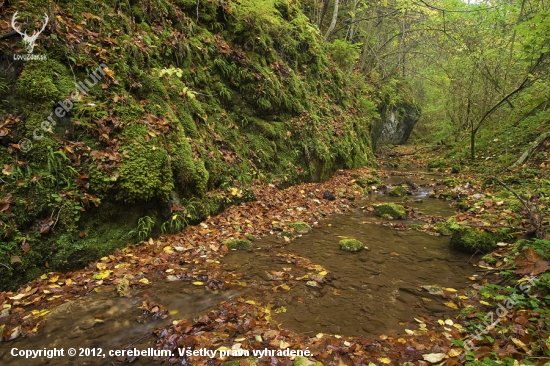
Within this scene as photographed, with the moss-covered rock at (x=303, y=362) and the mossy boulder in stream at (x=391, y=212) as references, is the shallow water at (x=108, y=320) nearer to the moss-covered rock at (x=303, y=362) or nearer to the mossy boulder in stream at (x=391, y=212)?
the moss-covered rock at (x=303, y=362)

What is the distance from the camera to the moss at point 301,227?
20.9 feet

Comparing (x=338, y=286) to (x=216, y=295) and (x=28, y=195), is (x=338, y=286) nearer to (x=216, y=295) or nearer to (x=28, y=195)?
(x=216, y=295)

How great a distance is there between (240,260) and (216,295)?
108 centimetres

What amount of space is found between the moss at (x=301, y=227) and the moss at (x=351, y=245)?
3.13 feet

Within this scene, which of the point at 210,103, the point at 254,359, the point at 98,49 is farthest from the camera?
the point at 210,103

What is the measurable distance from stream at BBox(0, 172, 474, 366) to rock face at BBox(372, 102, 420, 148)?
18661 mm

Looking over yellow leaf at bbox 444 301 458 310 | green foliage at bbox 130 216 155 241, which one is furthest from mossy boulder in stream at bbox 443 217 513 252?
green foliage at bbox 130 216 155 241

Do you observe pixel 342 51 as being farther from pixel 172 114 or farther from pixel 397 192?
pixel 172 114

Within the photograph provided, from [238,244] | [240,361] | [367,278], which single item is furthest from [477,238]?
[240,361]

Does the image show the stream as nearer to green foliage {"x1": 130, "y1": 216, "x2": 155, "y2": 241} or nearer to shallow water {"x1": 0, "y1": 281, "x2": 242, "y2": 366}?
shallow water {"x1": 0, "y1": 281, "x2": 242, "y2": 366}

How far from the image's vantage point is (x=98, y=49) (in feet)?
17.4

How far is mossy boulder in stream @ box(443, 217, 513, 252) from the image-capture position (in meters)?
5.06

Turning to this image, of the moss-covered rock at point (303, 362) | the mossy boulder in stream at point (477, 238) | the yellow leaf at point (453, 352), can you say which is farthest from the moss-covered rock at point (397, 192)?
the moss-covered rock at point (303, 362)

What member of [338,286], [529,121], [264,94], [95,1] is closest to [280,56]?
[264,94]
